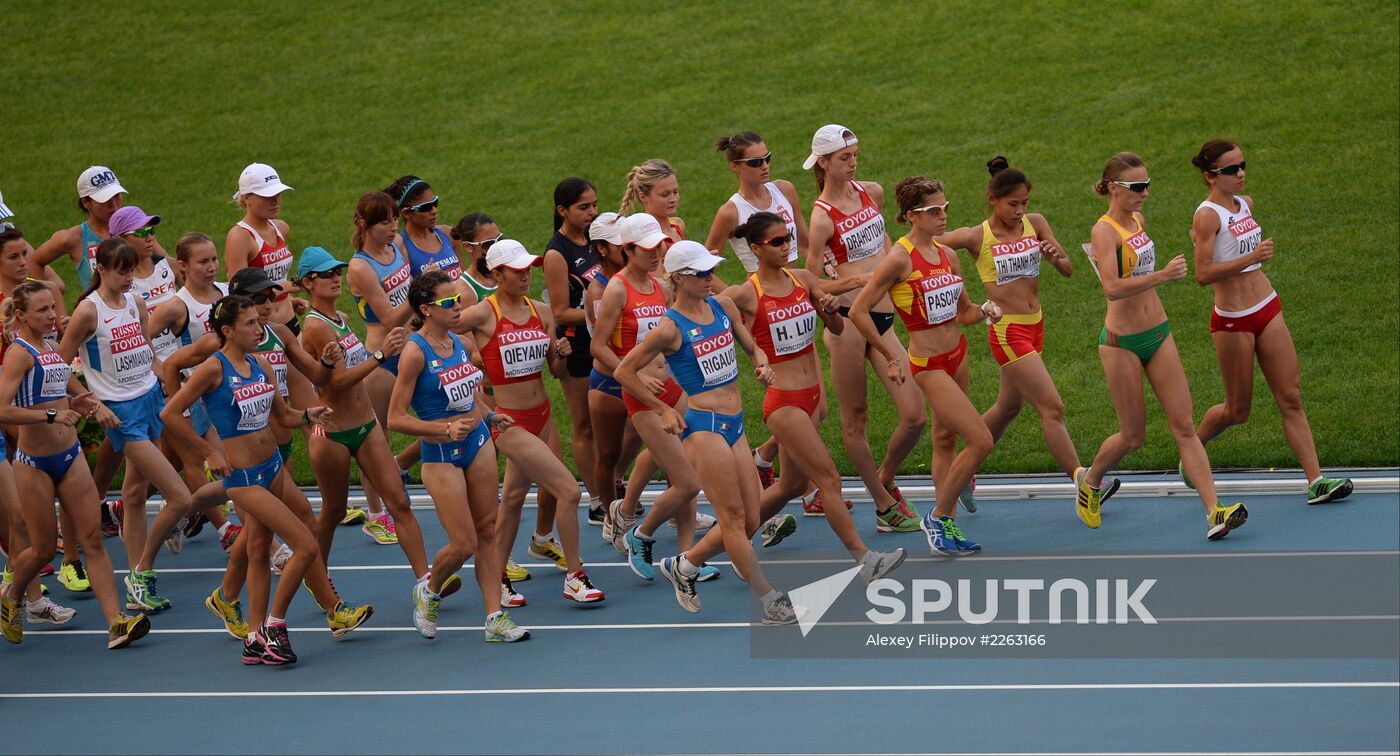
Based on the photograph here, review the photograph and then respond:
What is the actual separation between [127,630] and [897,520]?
4625 mm

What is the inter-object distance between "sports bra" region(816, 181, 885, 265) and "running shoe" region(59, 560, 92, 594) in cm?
512

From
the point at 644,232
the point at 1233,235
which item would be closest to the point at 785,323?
the point at 644,232

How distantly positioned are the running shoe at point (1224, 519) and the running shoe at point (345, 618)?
4.90 m

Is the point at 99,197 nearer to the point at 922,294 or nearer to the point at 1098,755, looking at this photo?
the point at 922,294

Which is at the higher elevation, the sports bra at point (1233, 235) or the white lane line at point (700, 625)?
the sports bra at point (1233, 235)

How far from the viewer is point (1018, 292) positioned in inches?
410

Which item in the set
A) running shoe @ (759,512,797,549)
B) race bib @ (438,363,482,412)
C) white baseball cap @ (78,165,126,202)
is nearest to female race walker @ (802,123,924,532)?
running shoe @ (759,512,797,549)

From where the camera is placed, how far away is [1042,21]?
2141 cm

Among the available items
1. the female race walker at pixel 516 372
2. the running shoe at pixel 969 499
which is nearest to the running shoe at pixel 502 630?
the female race walker at pixel 516 372

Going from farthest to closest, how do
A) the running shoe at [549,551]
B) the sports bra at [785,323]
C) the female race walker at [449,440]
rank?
1. the running shoe at [549,551]
2. the sports bra at [785,323]
3. the female race walker at [449,440]

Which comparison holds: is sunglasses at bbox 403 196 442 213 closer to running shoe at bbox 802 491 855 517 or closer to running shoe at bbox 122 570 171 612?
running shoe at bbox 122 570 171 612

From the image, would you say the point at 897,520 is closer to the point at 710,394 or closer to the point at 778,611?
the point at 778,611

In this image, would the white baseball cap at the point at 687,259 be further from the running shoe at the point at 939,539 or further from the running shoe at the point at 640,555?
the running shoe at the point at 939,539

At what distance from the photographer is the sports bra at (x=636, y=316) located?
964cm
